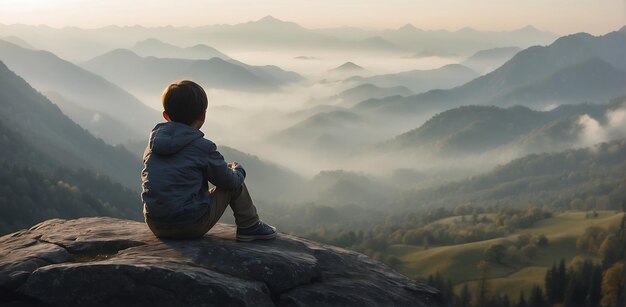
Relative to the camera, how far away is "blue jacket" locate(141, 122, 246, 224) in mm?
11727

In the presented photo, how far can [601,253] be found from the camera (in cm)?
19212

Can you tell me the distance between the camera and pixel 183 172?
11.7 meters

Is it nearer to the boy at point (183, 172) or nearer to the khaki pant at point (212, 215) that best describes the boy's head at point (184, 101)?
the boy at point (183, 172)

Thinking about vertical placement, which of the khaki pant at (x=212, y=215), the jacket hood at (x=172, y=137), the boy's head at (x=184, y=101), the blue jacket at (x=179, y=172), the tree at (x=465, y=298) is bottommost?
the tree at (x=465, y=298)

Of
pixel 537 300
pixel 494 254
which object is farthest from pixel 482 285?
pixel 494 254

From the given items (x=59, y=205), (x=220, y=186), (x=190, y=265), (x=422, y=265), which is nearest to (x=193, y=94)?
(x=220, y=186)

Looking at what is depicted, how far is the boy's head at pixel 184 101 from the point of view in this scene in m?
12.0

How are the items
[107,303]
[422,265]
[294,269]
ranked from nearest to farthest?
[107,303] < [294,269] < [422,265]

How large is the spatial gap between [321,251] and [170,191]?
468 cm

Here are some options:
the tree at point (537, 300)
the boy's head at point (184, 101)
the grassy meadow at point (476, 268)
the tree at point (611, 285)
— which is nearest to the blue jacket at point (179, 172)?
the boy's head at point (184, 101)

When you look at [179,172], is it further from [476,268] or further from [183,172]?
[476,268]

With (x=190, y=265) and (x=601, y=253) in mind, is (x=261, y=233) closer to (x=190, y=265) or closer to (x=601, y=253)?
(x=190, y=265)

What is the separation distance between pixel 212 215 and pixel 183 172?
147 centimetres

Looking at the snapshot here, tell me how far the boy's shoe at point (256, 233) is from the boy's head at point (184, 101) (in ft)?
10.1
